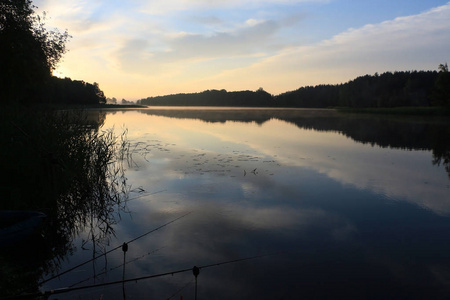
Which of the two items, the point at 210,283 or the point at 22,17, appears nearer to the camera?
the point at 210,283

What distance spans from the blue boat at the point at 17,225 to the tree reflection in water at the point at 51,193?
27cm

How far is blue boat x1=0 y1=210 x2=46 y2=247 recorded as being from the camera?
605cm

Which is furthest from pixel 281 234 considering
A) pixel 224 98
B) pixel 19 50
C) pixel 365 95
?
pixel 224 98

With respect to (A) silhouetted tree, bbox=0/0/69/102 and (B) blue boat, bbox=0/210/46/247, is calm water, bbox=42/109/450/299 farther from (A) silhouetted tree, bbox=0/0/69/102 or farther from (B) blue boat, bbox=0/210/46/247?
(A) silhouetted tree, bbox=0/0/69/102

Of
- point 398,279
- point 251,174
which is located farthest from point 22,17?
point 398,279

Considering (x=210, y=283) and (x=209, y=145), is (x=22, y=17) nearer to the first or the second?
(x=209, y=145)

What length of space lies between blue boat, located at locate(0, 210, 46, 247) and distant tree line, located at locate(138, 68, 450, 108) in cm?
7444

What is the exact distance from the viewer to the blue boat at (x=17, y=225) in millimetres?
6055

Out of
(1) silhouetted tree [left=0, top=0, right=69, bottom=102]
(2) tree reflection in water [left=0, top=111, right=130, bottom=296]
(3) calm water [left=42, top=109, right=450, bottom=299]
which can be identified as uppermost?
(1) silhouetted tree [left=0, top=0, right=69, bottom=102]

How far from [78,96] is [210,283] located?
Result: 325 ft

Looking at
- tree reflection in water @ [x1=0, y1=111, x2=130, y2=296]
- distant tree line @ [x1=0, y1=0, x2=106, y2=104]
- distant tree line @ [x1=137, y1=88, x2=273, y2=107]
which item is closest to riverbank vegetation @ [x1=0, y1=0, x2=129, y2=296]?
tree reflection in water @ [x1=0, y1=111, x2=130, y2=296]

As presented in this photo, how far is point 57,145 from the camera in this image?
9.76 meters

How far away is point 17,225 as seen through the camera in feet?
20.2

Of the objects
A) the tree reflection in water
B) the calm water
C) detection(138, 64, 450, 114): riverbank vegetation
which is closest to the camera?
the calm water
